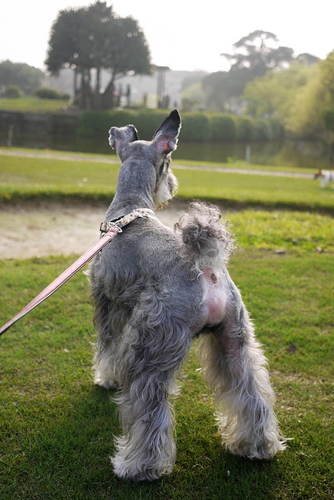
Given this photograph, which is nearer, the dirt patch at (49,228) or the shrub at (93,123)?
the dirt patch at (49,228)

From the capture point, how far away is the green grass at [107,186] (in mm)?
10180

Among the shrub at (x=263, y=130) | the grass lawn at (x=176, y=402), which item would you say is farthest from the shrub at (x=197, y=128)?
the grass lawn at (x=176, y=402)

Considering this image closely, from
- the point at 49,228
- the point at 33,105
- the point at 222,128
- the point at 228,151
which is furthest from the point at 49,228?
the point at 33,105

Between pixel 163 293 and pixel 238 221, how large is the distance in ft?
23.3

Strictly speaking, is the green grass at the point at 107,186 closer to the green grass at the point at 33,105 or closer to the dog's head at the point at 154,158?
the dog's head at the point at 154,158

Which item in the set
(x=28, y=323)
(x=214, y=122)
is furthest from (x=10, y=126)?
(x=28, y=323)

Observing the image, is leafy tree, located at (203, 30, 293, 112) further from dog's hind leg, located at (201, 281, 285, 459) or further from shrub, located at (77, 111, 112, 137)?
dog's hind leg, located at (201, 281, 285, 459)

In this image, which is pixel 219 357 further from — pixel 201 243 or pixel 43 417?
pixel 43 417

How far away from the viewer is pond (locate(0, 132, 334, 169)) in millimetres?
33312

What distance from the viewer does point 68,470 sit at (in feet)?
8.70

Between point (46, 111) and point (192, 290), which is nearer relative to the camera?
point (192, 290)

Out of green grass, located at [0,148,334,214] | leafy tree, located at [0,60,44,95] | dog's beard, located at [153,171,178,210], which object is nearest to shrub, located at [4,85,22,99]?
leafy tree, located at [0,60,44,95]

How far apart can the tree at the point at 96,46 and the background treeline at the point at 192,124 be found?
261 inches

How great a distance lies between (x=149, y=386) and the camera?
7.81ft
